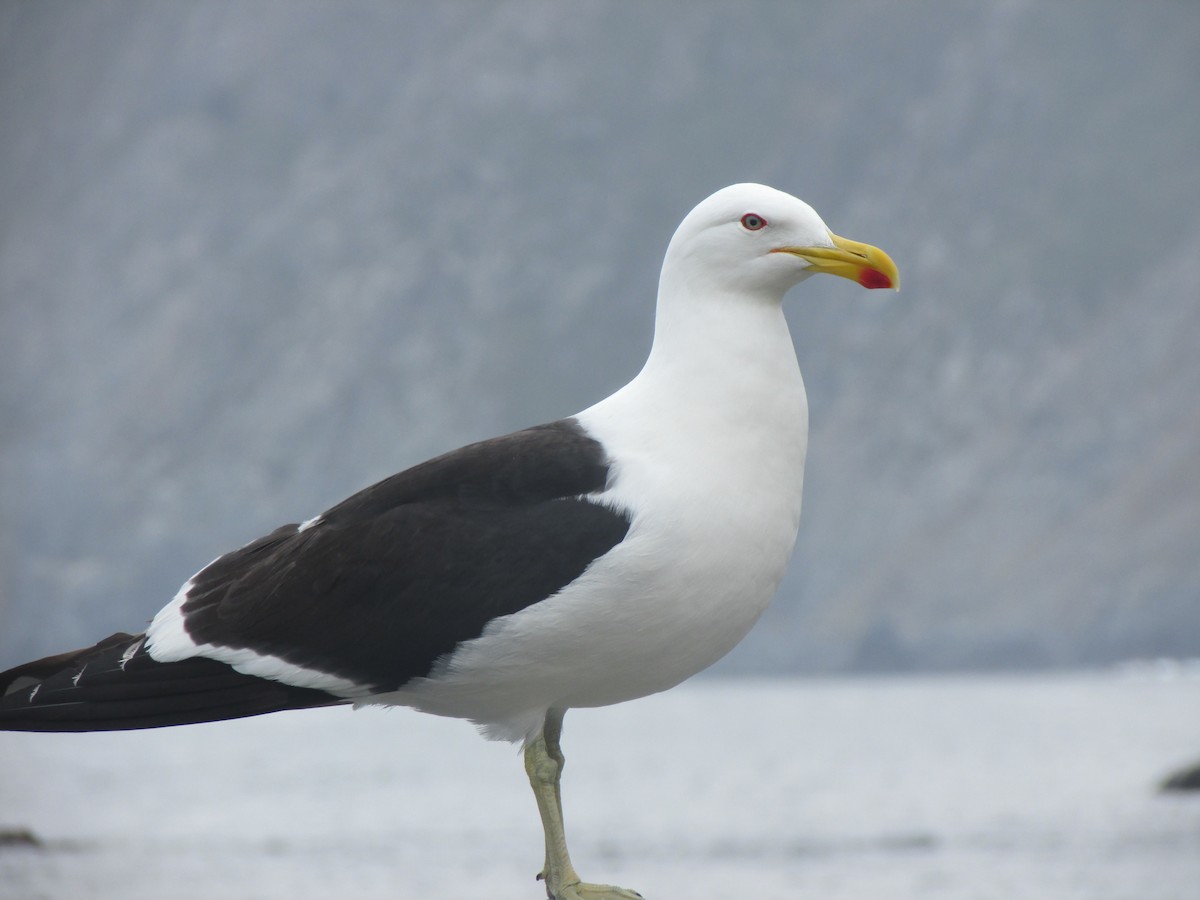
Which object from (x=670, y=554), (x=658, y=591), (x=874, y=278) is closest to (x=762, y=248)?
(x=874, y=278)

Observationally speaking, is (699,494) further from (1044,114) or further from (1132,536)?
(1044,114)

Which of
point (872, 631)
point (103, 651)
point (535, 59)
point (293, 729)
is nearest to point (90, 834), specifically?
point (103, 651)

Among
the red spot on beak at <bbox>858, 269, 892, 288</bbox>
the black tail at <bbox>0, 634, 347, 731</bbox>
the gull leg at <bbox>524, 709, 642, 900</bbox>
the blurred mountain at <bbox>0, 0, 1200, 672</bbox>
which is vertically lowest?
the gull leg at <bbox>524, 709, 642, 900</bbox>

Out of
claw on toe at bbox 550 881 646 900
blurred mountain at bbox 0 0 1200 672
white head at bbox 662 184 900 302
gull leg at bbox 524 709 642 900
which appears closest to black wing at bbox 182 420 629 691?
gull leg at bbox 524 709 642 900

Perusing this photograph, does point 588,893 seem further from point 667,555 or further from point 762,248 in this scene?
point 762,248

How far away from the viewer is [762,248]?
5887 millimetres

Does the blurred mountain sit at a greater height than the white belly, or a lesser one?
greater

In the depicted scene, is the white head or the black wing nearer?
the black wing

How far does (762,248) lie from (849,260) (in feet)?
1.04

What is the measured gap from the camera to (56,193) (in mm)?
150875

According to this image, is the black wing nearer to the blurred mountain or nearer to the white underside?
the white underside

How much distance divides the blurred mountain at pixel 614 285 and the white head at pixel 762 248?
9109 cm

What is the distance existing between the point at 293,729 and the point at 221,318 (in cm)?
6214

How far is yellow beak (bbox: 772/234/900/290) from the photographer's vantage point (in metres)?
5.81
